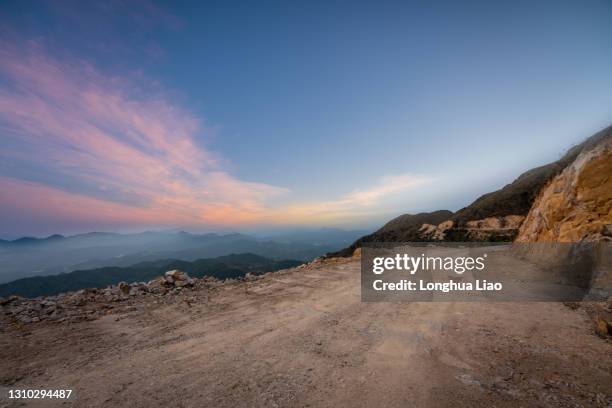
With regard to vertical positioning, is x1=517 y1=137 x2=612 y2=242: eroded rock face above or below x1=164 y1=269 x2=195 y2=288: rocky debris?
above

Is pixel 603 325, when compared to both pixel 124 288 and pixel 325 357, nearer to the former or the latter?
pixel 325 357

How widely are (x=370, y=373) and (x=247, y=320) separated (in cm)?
416

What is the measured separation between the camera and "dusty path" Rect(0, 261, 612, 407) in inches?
158

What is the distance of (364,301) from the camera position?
9141 millimetres

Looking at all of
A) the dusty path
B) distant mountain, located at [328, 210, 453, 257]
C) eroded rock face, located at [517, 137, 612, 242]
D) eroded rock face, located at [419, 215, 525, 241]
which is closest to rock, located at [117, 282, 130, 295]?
the dusty path

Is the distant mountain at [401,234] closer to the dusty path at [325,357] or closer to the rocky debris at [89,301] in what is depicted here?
the rocky debris at [89,301]

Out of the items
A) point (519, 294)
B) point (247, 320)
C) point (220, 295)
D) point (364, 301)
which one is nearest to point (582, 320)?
point (519, 294)

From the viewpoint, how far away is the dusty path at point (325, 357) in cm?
401

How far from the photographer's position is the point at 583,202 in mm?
10523

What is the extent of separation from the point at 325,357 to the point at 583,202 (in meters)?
12.7

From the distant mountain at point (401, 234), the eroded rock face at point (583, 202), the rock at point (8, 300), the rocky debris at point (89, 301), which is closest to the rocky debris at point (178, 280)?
the rocky debris at point (89, 301)
